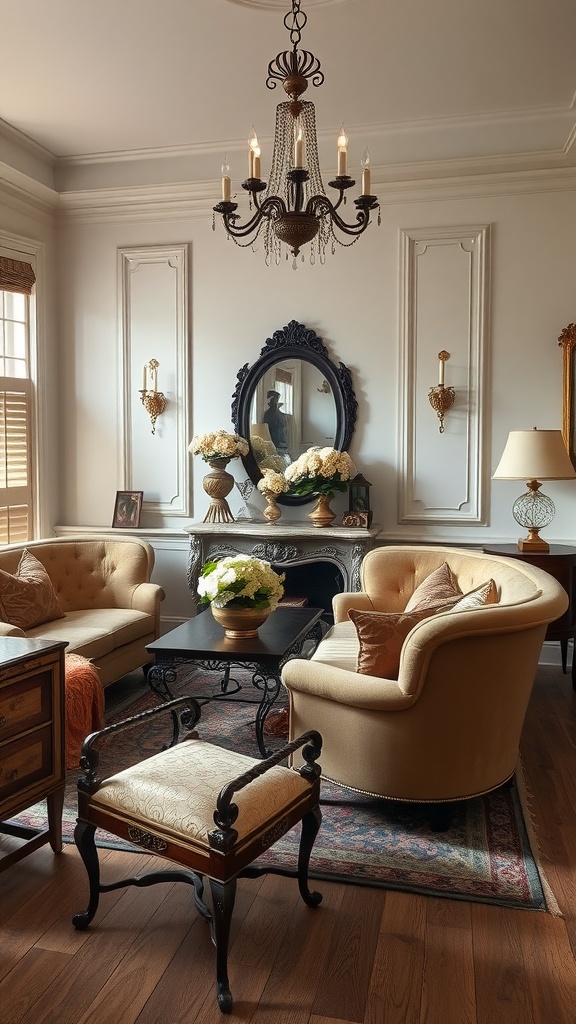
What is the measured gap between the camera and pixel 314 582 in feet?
17.6

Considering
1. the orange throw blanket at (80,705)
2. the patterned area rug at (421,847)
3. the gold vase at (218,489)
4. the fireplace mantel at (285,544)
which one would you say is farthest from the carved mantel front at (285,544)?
the patterned area rug at (421,847)

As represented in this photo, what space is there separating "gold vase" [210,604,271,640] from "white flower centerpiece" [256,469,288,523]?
5.44 ft

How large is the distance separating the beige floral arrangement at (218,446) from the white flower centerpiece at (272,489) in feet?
0.78

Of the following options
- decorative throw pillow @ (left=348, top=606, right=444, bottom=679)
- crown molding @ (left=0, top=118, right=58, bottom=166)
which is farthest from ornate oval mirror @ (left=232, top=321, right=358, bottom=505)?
decorative throw pillow @ (left=348, top=606, right=444, bottom=679)

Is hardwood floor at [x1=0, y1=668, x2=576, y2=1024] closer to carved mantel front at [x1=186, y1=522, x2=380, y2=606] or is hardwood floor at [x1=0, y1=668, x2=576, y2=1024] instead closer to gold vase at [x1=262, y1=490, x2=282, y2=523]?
carved mantel front at [x1=186, y1=522, x2=380, y2=606]

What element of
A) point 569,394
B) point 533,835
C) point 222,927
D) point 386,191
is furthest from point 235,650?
point 386,191

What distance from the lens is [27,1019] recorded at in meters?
1.87

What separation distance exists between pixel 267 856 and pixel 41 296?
4194 mm

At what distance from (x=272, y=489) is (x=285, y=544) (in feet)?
1.24

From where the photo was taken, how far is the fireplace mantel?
4.81 meters

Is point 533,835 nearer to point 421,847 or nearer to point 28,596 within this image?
point 421,847

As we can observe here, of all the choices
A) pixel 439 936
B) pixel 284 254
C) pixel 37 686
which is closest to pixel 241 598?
pixel 37 686

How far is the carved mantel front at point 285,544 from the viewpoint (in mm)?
4809

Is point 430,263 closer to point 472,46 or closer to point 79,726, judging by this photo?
point 472,46
